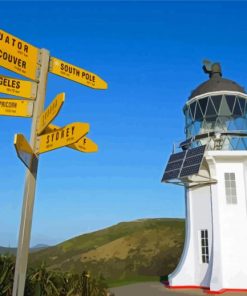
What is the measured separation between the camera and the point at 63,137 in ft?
13.2

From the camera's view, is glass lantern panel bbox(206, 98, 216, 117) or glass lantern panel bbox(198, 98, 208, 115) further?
glass lantern panel bbox(198, 98, 208, 115)

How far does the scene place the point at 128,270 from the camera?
2809cm

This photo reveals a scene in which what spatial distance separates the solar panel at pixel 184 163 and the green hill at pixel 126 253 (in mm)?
9775

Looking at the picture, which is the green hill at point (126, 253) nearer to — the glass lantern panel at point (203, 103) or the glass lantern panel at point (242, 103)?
the glass lantern panel at point (203, 103)

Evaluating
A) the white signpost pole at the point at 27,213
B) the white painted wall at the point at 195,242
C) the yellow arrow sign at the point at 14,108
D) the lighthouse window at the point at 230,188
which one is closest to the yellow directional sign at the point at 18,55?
the white signpost pole at the point at 27,213

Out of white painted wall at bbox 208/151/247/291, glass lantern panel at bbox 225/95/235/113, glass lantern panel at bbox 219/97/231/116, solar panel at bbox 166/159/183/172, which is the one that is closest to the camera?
white painted wall at bbox 208/151/247/291

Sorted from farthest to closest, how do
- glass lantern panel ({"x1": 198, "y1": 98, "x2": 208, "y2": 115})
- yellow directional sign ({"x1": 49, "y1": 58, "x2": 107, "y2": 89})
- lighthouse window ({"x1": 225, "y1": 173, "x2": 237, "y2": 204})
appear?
1. glass lantern panel ({"x1": 198, "y1": 98, "x2": 208, "y2": 115})
2. lighthouse window ({"x1": 225, "y1": 173, "x2": 237, "y2": 204})
3. yellow directional sign ({"x1": 49, "y1": 58, "x2": 107, "y2": 89})

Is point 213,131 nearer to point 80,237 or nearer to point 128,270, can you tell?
point 128,270

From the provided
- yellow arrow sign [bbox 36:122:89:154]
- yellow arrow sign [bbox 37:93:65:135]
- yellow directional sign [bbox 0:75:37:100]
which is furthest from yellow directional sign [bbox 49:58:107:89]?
yellow arrow sign [bbox 36:122:89:154]

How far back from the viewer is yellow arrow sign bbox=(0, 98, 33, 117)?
176 inches

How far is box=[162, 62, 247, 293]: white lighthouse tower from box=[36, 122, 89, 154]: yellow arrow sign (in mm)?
11659

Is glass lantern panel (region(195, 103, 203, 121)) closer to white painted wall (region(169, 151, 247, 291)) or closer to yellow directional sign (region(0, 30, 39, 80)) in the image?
white painted wall (region(169, 151, 247, 291))

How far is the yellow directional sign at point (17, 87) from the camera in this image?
4.47m

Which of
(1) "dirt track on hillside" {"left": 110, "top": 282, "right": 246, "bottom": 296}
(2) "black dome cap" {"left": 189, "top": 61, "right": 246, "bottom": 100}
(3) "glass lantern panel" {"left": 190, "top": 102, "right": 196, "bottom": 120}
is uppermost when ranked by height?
(2) "black dome cap" {"left": 189, "top": 61, "right": 246, "bottom": 100}
